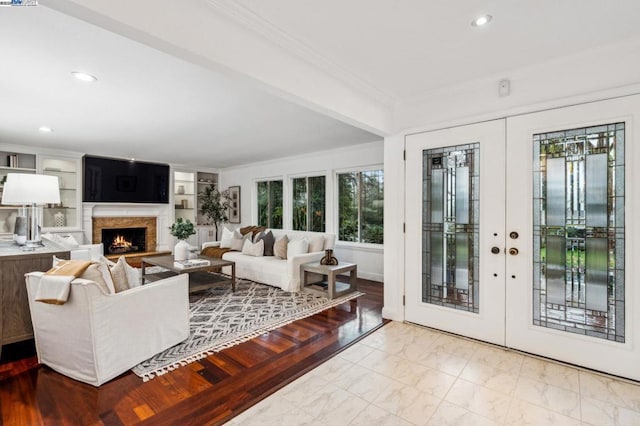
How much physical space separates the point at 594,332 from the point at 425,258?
1.45m

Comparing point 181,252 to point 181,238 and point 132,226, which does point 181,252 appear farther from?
point 132,226

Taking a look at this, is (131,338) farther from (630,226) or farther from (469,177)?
(630,226)

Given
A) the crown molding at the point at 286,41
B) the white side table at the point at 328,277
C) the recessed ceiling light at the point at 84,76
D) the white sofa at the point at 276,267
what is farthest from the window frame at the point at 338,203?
the recessed ceiling light at the point at 84,76

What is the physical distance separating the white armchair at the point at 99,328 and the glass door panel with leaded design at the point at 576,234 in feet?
10.3

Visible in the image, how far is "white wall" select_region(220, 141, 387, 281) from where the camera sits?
5.57m

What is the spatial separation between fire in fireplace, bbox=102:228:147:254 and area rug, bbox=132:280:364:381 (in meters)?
4.01

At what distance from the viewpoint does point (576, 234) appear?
2516 mm

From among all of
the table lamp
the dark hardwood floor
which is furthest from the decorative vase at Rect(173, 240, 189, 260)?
the dark hardwood floor

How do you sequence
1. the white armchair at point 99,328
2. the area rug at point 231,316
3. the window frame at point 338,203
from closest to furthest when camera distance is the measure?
the white armchair at point 99,328
the area rug at point 231,316
the window frame at point 338,203

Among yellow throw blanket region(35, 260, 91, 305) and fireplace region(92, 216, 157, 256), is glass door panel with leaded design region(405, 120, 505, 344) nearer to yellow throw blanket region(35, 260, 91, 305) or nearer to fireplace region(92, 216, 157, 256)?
yellow throw blanket region(35, 260, 91, 305)

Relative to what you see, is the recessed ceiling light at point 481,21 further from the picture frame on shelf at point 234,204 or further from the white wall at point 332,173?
the picture frame on shelf at point 234,204

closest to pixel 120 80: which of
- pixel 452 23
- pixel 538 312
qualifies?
pixel 452 23

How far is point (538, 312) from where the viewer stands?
2680 mm

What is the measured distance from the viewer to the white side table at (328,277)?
4.33 m
